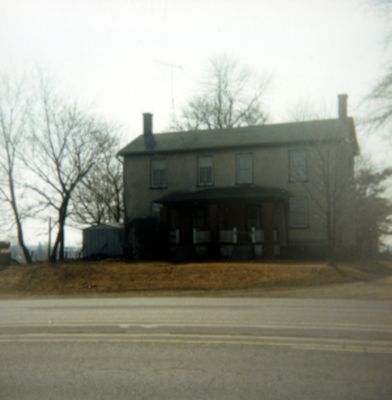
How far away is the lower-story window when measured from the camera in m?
35.4

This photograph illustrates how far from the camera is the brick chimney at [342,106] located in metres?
36.5

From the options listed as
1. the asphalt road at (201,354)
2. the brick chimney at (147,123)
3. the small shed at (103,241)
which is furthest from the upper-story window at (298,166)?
the asphalt road at (201,354)

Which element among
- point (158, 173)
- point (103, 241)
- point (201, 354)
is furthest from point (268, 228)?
point (201, 354)

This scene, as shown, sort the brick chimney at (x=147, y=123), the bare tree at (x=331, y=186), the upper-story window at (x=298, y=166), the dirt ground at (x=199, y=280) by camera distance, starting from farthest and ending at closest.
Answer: the brick chimney at (x=147, y=123)
the upper-story window at (x=298, y=166)
the bare tree at (x=331, y=186)
the dirt ground at (x=199, y=280)

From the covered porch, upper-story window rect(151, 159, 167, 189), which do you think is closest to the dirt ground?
the covered porch

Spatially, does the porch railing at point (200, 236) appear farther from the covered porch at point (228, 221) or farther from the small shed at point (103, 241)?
the small shed at point (103, 241)

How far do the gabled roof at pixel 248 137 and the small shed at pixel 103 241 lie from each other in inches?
222

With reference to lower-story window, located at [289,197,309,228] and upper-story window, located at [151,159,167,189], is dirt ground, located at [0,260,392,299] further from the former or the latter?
upper-story window, located at [151,159,167,189]

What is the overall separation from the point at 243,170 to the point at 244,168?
0.14m

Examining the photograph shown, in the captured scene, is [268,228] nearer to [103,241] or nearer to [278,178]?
[278,178]

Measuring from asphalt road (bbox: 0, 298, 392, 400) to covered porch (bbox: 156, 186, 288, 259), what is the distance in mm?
18973

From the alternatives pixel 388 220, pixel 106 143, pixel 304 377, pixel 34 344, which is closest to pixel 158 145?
pixel 106 143

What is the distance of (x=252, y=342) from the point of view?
9.41m

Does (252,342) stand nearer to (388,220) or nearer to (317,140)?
(317,140)
